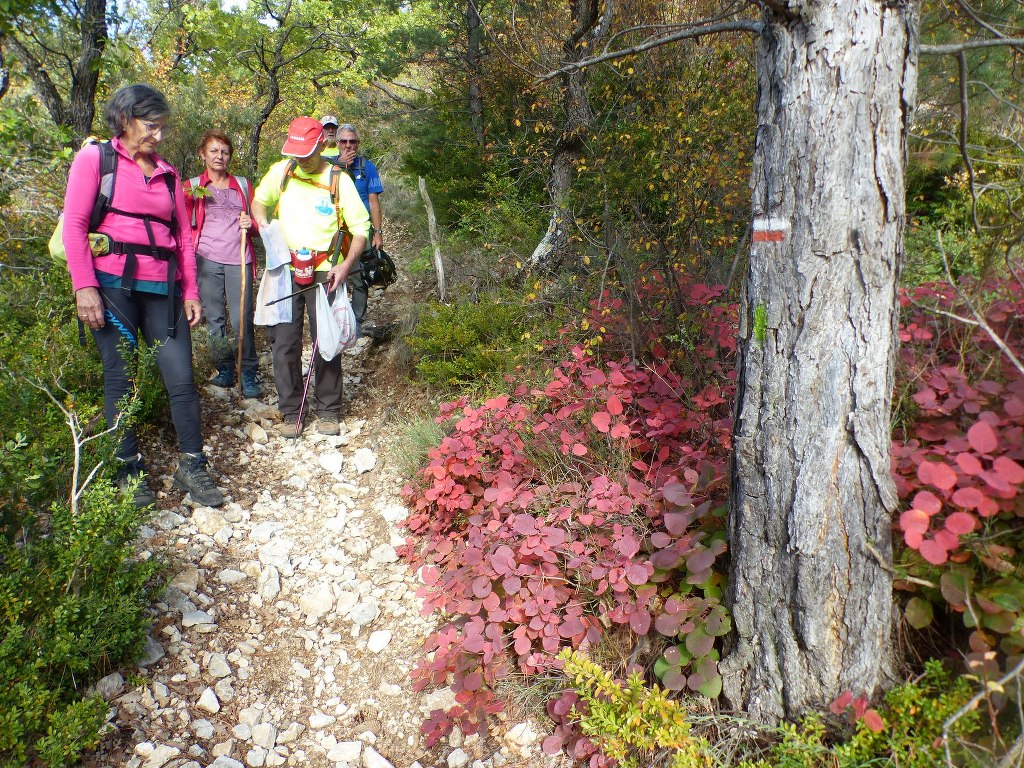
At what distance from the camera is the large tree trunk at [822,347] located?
6.27ft

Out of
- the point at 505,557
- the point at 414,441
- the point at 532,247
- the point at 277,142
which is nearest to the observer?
the point at 505,557

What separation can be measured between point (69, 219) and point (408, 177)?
Result: 5.77 m

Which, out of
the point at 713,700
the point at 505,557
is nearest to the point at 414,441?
the point at 505,557

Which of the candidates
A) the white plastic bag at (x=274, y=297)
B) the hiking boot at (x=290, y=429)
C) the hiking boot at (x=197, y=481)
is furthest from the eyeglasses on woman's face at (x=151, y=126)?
the hiking boot at (x=290, y=429)

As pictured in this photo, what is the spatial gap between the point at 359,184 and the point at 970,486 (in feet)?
17.6

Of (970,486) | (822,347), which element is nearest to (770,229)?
→ (822,347)

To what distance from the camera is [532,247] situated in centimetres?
621

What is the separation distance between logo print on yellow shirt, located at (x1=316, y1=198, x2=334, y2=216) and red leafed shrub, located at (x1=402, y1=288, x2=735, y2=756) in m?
2.04

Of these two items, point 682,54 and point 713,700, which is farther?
point 682,54

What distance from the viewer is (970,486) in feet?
6.15

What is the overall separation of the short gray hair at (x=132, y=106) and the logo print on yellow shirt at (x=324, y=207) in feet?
4.27

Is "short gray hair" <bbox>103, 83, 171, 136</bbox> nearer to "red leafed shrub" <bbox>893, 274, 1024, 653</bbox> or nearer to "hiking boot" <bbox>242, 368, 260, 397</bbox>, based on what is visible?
"hiking boot" <bbox>242, 368, 260, 397</bbox>

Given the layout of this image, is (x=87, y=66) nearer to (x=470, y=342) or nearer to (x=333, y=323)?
(x=333, y=323)

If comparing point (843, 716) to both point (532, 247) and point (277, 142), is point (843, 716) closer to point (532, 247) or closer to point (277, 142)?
point (532, 247)
